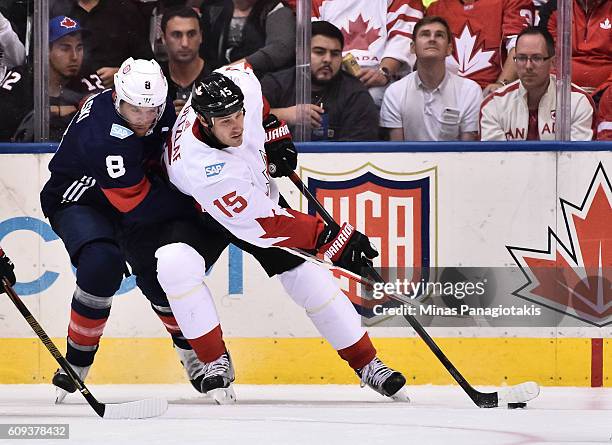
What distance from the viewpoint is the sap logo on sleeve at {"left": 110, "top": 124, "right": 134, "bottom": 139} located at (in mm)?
4191

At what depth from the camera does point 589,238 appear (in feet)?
16.2

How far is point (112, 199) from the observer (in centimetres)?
425

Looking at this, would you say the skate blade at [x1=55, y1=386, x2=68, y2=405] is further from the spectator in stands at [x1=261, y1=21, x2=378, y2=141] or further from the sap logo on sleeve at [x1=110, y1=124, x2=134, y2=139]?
the spectator in stands at [x1=261, y1=21, x2=378, y2=141]

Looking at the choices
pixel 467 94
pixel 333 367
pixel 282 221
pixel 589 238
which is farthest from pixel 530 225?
pixel 282 221

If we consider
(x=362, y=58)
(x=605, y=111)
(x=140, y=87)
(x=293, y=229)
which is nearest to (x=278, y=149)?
(x=293, y=229)

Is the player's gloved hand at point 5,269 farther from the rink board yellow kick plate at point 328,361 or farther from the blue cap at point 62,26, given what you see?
the blue cap at point 62,26

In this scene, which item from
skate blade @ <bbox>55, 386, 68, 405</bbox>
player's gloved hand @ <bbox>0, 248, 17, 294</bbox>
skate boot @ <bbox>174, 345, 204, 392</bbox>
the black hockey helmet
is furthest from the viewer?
skate boot @ <bbox>174, 345, 204, 392</bbox>

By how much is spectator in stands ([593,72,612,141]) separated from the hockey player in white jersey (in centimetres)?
122

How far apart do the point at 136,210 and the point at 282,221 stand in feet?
1.71

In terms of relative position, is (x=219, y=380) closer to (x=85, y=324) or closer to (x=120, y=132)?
(x=85, y=324)

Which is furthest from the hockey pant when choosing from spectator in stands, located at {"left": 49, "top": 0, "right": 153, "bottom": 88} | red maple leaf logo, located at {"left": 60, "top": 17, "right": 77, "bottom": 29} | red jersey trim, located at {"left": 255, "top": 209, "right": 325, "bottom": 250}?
red maple leaf logo, located at {"left": 60, "top": 17, "right": 77, "bottom": 29}

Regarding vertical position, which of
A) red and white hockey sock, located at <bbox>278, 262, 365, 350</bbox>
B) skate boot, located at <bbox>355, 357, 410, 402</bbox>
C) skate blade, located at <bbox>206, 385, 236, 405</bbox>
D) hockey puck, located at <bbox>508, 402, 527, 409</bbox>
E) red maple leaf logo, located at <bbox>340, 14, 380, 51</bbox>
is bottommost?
skate blade, located at <bbox>206, 385, 236, 405</bbox>

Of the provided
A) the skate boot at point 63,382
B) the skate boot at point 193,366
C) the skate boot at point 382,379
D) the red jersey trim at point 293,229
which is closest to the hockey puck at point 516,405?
the skate boot at point 382,379

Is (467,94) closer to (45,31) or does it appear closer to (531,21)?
(531,21)
